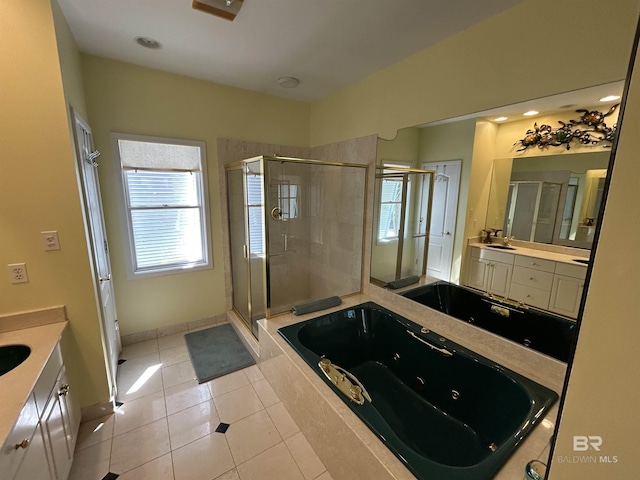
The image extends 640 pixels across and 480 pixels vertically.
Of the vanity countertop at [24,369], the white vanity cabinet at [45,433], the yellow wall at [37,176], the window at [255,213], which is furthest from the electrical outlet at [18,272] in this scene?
the window at [255,213]

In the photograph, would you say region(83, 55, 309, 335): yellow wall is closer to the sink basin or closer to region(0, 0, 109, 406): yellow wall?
region(0, 0, 109, 406): yellow wall

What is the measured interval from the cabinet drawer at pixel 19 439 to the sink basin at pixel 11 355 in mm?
481

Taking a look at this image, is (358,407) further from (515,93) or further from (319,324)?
(515,93)

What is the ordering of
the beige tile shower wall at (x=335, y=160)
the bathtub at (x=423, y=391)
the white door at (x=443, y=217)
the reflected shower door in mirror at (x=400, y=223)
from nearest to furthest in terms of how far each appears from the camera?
the bathtub at (x=423, y=391) < the white door at (x=443, y=217) < the reflected shower door in mirror at (x=400, y=223) < the beige tile shower wall at (x=335, y=160)

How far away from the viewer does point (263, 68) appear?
244 cm

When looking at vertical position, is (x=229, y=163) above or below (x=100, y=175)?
above

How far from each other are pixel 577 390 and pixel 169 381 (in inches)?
107

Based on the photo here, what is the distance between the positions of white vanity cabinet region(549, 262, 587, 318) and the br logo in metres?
1.28

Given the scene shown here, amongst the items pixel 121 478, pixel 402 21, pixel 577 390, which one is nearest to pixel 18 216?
pixel 121 478

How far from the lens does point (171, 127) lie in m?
2.67

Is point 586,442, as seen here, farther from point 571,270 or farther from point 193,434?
point 193,434

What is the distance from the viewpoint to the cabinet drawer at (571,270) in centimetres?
144

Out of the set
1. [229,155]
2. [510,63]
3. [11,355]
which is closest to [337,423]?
[11,355]

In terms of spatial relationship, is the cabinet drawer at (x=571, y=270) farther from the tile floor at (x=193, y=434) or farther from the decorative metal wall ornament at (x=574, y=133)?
the tile floor at (x=193, y=434)
